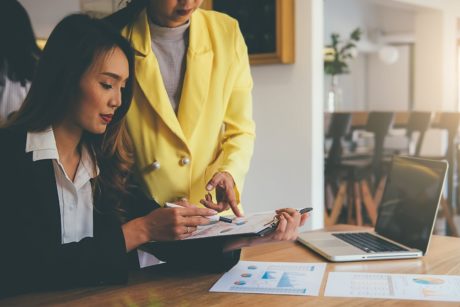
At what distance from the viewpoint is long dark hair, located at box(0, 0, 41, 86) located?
2283mm

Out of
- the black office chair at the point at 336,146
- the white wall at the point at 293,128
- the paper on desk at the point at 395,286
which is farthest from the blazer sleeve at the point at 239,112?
the black office chair at the point at 336,146

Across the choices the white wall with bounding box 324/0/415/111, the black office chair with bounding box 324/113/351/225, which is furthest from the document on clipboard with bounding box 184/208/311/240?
the white wall with bounding box 324/0/415/111

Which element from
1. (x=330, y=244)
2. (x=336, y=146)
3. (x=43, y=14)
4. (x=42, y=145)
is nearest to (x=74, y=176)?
(x=42, y=145)

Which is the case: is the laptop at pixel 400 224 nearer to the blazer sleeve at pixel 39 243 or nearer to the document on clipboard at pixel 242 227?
the document on clipboard at pixel 242 227

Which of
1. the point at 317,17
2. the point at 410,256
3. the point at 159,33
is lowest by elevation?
the point at 410,256

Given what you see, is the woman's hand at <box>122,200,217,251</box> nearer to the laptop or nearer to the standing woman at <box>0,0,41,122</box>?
the laptop

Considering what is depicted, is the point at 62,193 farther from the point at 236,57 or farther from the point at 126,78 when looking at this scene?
the point at 236,57

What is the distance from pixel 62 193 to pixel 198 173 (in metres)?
0.47

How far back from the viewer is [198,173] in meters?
1.79

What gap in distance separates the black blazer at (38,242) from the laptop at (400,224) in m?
0.55

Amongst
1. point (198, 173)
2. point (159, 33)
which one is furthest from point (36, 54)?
point (198, 173)

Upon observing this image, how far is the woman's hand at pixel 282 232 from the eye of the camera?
1.40 metres

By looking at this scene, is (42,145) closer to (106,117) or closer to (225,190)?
(106,117)

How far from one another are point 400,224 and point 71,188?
872 millimetres
